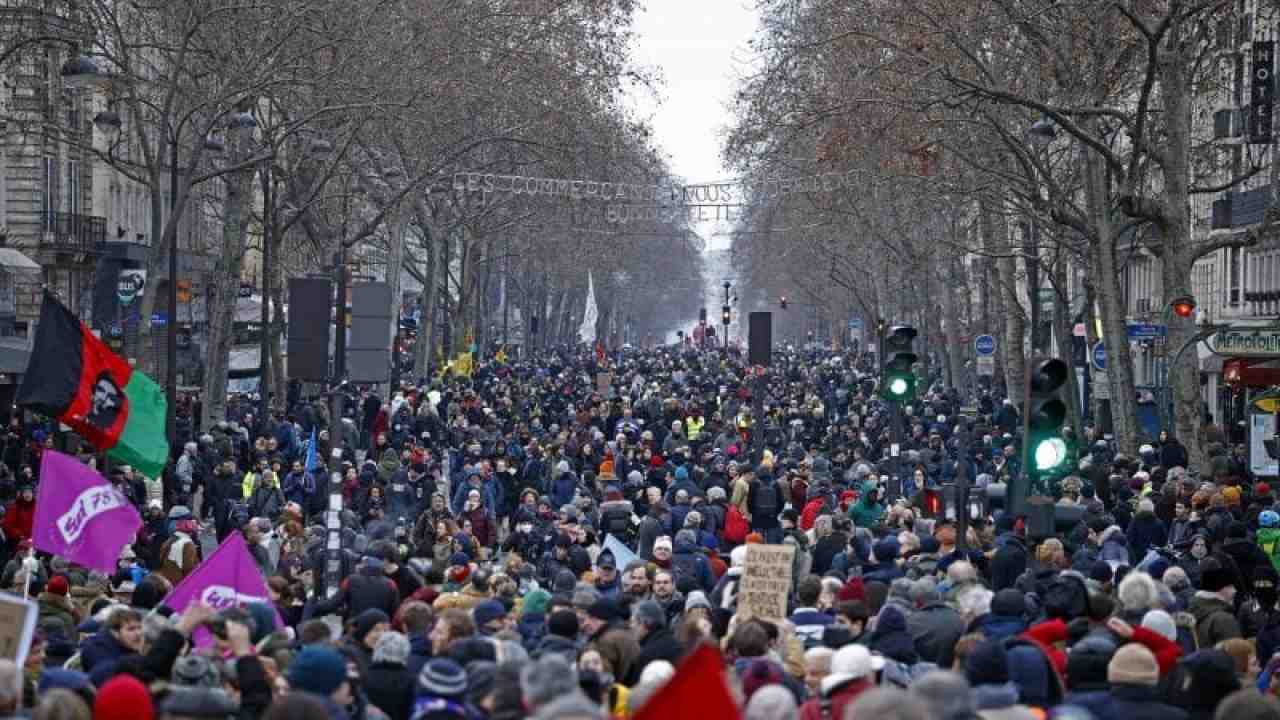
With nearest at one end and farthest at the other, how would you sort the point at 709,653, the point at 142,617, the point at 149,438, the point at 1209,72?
the point at 709,653
the point at 142,617
the point at 149,438
the point at 1209,72

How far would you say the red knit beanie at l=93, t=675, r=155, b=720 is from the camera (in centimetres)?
953

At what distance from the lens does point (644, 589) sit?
55.0 feet

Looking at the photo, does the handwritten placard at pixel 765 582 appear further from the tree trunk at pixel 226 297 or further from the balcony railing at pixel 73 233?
the balcony railing at pixel 73 233

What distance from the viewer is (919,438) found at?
41.3 meters

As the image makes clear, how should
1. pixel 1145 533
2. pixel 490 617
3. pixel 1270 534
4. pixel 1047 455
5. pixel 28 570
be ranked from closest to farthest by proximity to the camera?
pixel 490 617
pixel 28 570
pixel 1047 455
pixel 1270 534
pixel 1145 533

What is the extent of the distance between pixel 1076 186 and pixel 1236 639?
3399 cm

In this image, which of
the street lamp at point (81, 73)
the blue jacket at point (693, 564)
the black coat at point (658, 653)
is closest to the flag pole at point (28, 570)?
the blue jacket at point (693, 564)

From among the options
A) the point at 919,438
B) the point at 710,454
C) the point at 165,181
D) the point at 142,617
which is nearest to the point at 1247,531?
the point at 142,617

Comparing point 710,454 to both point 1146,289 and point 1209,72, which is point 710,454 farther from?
point 1146,289

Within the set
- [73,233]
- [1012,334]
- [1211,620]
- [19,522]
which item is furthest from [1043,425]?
[73,233]

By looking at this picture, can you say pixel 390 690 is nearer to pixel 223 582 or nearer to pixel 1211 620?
pixel 223 582

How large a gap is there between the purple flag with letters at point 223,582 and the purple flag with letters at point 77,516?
8.20ft

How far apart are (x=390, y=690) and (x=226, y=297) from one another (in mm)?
30404

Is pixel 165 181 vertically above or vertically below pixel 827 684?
above
